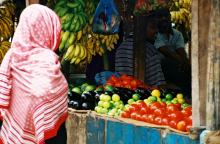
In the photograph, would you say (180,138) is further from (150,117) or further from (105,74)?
(105,74)

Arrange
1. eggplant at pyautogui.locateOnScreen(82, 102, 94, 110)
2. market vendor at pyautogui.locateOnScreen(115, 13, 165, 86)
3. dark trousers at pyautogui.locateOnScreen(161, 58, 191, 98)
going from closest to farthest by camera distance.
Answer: eggplant at pyautogui.locateOnScreen(82, 102, 94, 110)
market vendor at pyautogui.locateOnScreen(115, 13, 165, 86)
dark trousers at pyautogui.locateOnScreen(161, 58, 191, 98)

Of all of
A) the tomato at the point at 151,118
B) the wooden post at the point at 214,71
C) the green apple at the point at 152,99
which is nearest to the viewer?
the wooden post at the point at 214,71

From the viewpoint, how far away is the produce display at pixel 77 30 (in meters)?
8.45

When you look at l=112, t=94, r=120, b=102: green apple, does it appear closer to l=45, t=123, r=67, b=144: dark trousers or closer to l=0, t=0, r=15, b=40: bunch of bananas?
l=45, t=123, r=67, b=144: dark trousers

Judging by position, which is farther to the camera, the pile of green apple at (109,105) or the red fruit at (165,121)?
the pile of green apple at (109,105)

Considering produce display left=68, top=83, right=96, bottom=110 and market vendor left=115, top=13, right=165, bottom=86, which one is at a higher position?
market vendor left=115, top=13, right=165, bottom=86

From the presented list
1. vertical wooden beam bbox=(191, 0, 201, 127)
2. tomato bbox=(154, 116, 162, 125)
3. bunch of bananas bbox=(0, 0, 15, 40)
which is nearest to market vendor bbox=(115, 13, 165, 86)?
Result: bunch of bananas bbox=(0, 0, 15, 40)

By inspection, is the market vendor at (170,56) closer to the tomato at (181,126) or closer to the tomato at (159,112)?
the tomato at (159,112)

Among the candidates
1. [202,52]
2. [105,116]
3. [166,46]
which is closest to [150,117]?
[105,116]

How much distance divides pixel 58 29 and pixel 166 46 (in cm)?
418

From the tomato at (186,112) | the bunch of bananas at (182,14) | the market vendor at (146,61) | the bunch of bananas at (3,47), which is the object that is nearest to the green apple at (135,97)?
the market vendor at (146,61)

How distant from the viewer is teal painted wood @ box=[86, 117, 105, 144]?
7.09 m

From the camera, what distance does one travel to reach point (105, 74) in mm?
8797

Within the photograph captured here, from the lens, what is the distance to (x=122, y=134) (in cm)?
663
